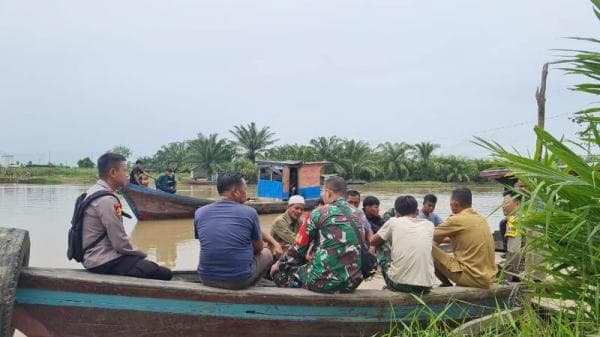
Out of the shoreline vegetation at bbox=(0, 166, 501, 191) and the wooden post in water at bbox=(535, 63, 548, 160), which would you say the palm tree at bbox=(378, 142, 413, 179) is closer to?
the shoreline vegetation at bbox=(0, 166, 501, 191)

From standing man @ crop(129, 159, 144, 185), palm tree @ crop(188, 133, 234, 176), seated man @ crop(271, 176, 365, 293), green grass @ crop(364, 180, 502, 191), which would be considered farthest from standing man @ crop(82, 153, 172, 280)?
palm tree @ crop(188, 133, 234, 176)

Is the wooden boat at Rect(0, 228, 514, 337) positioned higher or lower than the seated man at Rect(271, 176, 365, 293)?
lower

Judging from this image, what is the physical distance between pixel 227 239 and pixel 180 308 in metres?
0.56

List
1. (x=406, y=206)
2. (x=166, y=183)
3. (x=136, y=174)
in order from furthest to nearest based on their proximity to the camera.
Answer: (x=166, y=183)
(x=136, y=174)
(x=406, y=206)

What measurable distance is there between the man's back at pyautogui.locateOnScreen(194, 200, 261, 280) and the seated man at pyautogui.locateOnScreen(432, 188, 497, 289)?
1.56m

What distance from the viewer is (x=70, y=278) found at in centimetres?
317

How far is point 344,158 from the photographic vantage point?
36.1 m

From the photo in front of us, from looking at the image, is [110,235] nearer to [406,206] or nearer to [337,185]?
[337,185]

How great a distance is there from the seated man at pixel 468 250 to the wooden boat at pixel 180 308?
303 mm

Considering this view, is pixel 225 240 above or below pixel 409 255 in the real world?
above

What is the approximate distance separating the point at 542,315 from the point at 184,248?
8.17m

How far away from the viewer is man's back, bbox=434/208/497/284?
3.88 meters

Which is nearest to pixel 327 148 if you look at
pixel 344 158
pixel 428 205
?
pixel 344 158

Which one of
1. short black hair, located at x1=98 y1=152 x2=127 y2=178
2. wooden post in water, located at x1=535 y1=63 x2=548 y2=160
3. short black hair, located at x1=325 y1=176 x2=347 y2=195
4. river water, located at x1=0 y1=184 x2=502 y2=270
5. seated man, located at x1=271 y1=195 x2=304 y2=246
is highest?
wooden post in water, located at x1=535 y1=63 x2=548 y2=160
